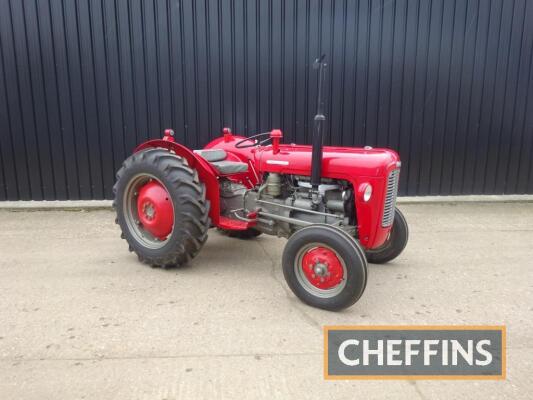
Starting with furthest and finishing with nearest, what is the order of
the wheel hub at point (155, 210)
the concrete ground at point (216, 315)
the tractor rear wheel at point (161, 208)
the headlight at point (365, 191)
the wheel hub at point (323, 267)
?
the wheel hub at point (155, 210) < the tractor rear wheel at point (161, 208) < the headlight at point (365, 191) < the wheel hub at point (323, 267) < the concrete ground at point (216, 315)

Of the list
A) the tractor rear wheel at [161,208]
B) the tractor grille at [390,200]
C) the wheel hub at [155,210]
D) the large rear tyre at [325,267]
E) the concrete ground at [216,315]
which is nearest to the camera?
the concrete ground at [216,315]

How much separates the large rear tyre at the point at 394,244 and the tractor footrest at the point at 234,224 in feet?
3.76

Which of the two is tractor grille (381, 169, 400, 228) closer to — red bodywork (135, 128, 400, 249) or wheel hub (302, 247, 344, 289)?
red bodywork (135, 128, 400, 249)

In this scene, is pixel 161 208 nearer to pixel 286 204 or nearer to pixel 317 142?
pixel 286 204

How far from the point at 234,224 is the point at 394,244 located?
1.44 meters

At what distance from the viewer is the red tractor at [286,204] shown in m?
2.93

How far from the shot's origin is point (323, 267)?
9.52 ft

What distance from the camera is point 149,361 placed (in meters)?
2.39

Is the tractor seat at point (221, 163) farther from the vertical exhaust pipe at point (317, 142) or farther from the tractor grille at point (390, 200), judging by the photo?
the tractor grille at point (390, 200)

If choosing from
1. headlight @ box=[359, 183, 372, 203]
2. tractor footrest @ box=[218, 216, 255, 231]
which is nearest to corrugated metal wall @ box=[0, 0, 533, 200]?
tractor footrest @ box=[218, 216, 255, 231]

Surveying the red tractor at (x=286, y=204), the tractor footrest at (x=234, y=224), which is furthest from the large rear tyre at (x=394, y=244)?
the tractor footrest at (x=234, y=224)

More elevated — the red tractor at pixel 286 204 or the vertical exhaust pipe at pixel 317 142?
the vertical exhaust pipe at pixel 317 142

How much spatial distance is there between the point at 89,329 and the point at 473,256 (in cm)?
346

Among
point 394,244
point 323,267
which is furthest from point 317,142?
point 394,244
